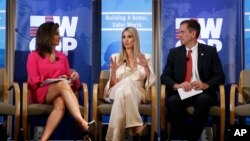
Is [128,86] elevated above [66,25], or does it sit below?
below

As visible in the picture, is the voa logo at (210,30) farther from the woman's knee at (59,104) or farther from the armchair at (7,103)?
the armchair at (7,103)

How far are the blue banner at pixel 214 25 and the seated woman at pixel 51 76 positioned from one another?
5.15 feet

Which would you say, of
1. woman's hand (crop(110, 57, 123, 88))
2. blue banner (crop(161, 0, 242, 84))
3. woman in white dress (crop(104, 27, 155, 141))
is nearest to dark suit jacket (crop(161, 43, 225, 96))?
woman in white dress (crop(104, 27, 155, 141))

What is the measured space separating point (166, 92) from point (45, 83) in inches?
55.6

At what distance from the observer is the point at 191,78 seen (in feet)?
17.8

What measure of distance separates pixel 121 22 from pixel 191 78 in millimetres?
1607

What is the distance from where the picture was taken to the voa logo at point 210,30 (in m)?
6.34

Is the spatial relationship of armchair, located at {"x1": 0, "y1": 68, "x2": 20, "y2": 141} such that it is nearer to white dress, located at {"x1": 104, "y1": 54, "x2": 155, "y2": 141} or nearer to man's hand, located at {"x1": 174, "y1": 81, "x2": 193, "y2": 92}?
white dress, located at {"x1": 104, "y1": 54, "x2": 155, "y2": 141}

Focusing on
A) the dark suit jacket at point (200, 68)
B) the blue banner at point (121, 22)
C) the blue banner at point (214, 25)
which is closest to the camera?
the dark suit jacket at point (200, 68)

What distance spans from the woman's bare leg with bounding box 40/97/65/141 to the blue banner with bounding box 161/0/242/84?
1875 millimetres

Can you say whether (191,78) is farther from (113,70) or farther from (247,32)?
(247,32)

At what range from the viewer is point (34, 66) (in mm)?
5203

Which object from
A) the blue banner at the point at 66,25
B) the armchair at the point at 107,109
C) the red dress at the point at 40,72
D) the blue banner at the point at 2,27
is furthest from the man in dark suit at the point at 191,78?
the blue banner at the point at 2,27

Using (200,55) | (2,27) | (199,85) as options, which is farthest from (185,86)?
(2,27)
